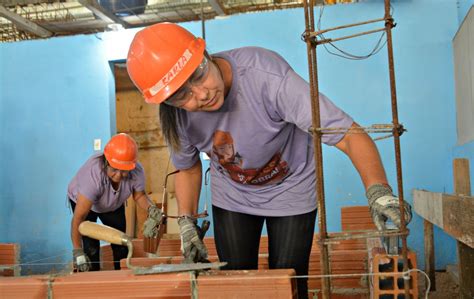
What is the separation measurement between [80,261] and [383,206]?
9.71 feet

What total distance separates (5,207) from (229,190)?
5319mm

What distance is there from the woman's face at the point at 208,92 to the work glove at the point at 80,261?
243cm

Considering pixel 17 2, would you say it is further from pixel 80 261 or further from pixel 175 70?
pixel 175 70

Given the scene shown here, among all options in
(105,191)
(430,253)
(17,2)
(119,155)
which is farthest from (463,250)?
(17,2)

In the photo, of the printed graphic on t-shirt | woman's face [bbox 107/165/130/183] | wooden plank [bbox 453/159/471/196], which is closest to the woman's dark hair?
the printed graphic on t-shirt

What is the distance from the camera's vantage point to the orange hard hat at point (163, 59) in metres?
1.77

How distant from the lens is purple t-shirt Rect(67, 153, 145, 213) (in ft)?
12.7

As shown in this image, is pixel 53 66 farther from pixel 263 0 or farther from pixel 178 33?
pixel 178 33

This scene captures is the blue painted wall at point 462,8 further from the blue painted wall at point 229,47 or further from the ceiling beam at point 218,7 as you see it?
the ceiling beam at point 218,7

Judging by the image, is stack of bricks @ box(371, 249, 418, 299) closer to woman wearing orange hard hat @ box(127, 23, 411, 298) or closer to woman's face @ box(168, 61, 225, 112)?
woman wearing orange hard hat @ box(127, 23, 411, 298)

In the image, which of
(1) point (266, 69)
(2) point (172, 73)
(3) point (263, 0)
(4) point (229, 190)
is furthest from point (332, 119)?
(3) point (263, 0)

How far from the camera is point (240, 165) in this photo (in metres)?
2.08

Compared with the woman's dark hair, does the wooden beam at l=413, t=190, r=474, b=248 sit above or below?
below

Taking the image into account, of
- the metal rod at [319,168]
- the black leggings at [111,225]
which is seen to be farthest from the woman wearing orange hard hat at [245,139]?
the black leggings at [111,225]
